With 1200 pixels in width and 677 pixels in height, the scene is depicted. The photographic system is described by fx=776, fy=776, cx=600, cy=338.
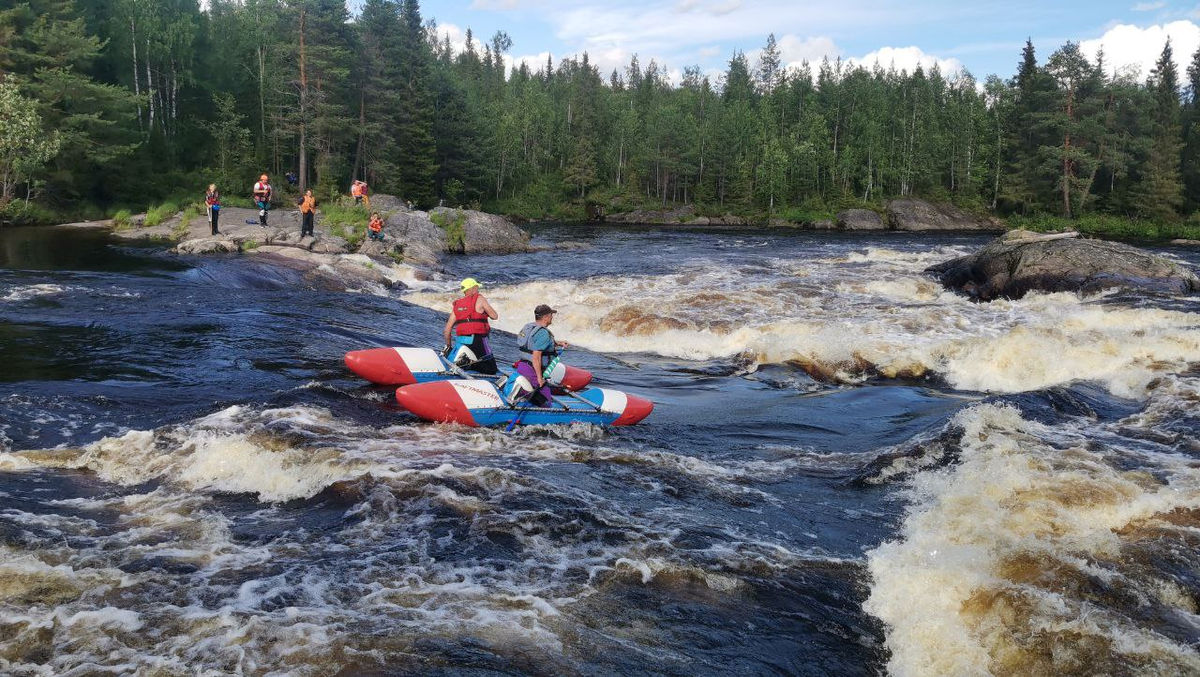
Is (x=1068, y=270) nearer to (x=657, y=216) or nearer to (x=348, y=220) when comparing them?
(x=348, y=220)

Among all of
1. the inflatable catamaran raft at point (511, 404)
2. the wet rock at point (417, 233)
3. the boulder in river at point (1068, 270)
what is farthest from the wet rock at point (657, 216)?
the inflatable catamaran raft at point (511, 404)

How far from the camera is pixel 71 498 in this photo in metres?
7.02

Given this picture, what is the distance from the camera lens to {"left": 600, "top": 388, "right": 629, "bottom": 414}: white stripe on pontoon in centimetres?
997

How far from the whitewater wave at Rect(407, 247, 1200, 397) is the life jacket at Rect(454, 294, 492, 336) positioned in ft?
16.9

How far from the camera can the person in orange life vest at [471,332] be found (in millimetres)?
11266

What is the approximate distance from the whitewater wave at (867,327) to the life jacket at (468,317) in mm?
5162

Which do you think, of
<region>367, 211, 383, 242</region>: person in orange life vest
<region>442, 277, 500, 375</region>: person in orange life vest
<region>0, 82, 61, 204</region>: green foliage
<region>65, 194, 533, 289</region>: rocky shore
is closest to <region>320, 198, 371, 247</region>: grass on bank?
<region>65, 194, 533, 289</region>: rocky shore

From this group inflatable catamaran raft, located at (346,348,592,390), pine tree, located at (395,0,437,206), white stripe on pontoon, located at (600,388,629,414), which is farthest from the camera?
pine tree, located at (395,0,437,206)

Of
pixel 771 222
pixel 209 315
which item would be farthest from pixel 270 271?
pixel 771 222

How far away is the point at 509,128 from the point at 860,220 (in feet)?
103

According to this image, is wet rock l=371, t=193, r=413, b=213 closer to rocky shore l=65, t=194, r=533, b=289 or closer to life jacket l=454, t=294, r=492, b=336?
rocky shore l=65, t=194, r=533, b=289

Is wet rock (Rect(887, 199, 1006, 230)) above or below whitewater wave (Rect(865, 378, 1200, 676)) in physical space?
above

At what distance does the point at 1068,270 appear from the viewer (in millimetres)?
20000

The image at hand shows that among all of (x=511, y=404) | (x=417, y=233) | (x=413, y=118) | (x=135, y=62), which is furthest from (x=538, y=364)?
(x=413, y=118)
